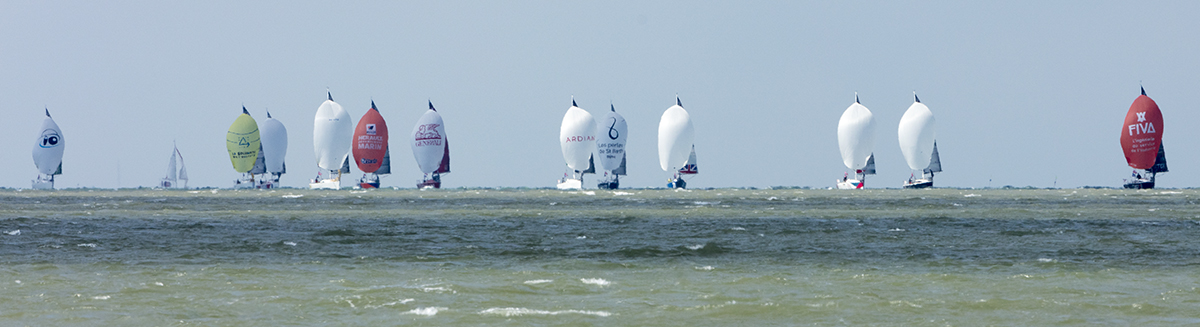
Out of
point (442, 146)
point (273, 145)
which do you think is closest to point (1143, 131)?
point (442, 146)

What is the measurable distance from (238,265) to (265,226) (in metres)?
17.7

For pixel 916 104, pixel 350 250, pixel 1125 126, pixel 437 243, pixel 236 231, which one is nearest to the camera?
pixel 350 250

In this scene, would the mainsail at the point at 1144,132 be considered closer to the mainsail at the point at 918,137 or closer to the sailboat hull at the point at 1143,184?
the sailboat hull at the point at 1143,184

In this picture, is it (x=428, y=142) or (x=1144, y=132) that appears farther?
(x=428, y=142)

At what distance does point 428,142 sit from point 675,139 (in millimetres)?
32439

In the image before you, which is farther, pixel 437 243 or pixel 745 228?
pixel 745 228

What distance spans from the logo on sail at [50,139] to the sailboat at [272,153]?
28195 mm

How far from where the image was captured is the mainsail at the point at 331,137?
143m

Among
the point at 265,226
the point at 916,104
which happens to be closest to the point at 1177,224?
the point at 265,226

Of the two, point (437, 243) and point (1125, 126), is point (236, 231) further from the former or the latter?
point (1125, 126)

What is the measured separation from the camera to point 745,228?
37719mm

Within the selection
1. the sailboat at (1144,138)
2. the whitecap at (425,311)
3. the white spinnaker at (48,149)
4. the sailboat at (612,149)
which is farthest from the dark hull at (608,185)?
the whitecap at (425,311)

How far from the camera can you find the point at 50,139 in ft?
487

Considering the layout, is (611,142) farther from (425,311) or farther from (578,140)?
(425,311)
